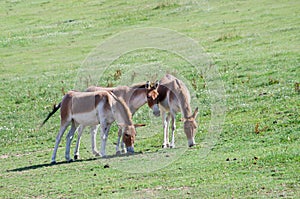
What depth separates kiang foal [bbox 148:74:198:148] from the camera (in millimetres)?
17312

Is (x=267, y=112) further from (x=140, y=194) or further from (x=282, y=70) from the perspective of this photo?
(x=140, y=194)

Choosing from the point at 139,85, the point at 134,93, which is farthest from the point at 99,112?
the point at 139,85

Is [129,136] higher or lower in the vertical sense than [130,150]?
higher

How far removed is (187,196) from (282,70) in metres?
14.7

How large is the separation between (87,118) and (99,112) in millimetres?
449

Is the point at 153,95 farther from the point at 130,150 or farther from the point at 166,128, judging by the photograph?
the point at 130,150

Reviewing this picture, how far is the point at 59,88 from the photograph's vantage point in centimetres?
2817

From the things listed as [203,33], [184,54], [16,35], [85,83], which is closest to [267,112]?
[85,83]

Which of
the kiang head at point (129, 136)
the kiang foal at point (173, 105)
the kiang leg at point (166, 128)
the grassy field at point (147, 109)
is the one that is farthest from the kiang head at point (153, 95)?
the kiang head at point (129, 136)

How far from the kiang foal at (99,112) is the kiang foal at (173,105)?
135 cm

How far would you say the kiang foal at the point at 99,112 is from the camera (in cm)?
1703

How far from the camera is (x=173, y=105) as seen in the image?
1867 cm

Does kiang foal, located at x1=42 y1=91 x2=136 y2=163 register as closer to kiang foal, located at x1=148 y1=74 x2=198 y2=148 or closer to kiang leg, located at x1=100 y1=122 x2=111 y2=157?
kiang leg, located at x1=100 y1=122 x2=111 y2=157

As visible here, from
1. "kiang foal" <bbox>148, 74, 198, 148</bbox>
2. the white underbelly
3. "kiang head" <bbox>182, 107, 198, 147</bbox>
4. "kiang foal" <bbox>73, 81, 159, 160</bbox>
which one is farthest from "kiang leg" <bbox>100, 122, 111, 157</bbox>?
"kiang head" <bbox>182, 107, 198, 147</bbox>
